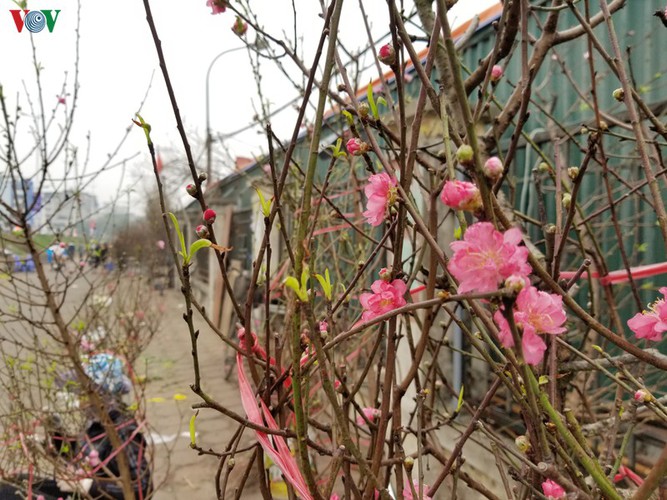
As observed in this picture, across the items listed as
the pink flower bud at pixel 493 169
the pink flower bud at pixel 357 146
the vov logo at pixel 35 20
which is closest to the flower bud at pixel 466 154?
the pink flower bud at pixel 493 169

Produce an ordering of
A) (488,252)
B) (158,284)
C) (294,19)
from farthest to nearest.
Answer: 1. (158,284)
2. (294,19)
3. (488,252)

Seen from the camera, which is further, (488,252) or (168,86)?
(168,86)

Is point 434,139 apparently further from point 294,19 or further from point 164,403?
point 164,403

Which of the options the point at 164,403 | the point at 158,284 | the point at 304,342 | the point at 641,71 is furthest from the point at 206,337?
the point at 304,342

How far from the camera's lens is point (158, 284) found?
15430 mm

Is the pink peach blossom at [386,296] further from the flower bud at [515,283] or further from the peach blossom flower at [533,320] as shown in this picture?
the flower bud at [515,283]

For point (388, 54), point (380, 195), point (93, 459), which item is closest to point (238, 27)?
point (388, 54)

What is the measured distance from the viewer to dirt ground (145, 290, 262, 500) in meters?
3.72

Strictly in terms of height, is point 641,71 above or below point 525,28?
below

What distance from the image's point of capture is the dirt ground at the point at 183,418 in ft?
12.2

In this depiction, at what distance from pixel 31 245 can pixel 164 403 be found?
13.5 ft

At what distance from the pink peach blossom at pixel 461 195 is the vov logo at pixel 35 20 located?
7.07 ft

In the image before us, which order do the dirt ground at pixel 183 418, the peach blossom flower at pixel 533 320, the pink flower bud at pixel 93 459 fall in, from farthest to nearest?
the dirt ground at pixel 183 418
the pink flower bud at pixel 93 459
the peach blossom flower at pixel 533 320

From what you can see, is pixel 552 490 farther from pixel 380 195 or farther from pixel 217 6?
pixel 217 6
